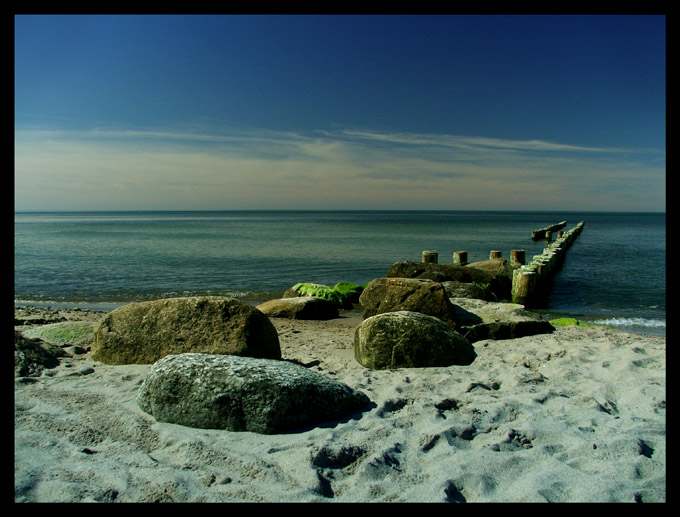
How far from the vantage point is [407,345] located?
5984 millimetres

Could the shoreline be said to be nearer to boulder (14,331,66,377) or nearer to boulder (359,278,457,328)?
boulder (359,278,457,328)

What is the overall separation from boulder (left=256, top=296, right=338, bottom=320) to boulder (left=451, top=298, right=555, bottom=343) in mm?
3686

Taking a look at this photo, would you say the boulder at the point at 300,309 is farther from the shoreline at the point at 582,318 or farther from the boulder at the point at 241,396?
the boulder at the point at 241,396

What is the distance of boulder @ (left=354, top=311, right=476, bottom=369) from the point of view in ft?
19.6

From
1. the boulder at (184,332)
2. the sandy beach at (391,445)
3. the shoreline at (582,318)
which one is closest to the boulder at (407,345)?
the sandy beach at (391,445)

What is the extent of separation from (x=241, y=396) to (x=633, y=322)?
424 inches

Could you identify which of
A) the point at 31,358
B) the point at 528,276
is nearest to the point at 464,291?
the point at 528,276

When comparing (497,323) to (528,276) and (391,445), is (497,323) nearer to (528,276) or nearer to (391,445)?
(391,445)

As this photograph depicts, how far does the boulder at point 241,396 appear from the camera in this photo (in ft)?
13.3

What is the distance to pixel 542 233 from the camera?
46.3m

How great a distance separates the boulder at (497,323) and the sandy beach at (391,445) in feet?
6.39

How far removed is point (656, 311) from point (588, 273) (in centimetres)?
782
